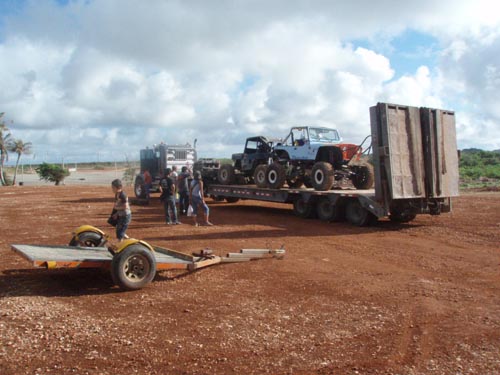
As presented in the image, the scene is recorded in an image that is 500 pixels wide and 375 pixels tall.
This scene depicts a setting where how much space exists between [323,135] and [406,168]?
392cm

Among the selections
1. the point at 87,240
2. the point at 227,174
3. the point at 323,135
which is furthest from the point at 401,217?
the point at 87,240

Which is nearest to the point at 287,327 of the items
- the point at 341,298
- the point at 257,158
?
the point at 341,298

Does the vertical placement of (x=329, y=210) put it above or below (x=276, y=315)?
above

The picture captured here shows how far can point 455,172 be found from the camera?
13.1 metres

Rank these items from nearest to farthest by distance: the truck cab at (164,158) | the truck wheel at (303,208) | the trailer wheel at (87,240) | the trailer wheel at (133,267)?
the trailer wheel at (133,267) < the trailer wheel at (87,240) < the truck wheel at (303,208) < the truck cab at (164,158)

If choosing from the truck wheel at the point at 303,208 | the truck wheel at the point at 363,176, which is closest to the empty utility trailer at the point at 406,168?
the truck wheel at the point at 303,208

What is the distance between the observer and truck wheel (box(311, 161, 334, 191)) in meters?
13.9

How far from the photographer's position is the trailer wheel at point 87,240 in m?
8.07

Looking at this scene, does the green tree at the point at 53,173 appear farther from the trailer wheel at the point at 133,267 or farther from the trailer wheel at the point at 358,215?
the trailer wheel at the point at 133,267

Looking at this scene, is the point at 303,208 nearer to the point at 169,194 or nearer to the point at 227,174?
the point at 169,194

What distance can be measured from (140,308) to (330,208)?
8.96 meters

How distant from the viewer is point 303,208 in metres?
15.0

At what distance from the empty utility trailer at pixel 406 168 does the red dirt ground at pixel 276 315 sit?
6.83ft

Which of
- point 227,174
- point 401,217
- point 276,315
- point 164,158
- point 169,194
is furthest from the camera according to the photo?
point 164,158
